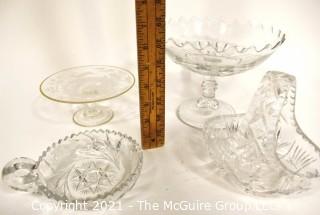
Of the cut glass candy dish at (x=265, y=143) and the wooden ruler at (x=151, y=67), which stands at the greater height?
the wooden ruler at (x=151, y=67)

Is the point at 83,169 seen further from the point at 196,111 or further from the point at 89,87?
the point at 196,111

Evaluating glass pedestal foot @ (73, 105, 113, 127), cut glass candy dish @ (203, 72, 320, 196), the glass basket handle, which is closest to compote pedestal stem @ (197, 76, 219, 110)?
cut glass candy dish @ (203, 72, 320, 196)

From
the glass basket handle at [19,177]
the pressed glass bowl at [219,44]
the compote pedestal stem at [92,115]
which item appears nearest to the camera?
the glass basket handle at [19,177]

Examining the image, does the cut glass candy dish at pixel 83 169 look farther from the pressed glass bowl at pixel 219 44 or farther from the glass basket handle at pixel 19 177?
the pressed glass bowl at pixel 219 44

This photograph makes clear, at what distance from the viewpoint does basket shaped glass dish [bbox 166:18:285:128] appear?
101 cm

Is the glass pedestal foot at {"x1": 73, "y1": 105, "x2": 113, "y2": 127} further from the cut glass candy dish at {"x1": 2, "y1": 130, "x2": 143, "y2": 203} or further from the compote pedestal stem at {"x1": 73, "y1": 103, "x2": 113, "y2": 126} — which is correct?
the cut glass candy dish at {"x1": 2, "y1": 130, "x2": 143, "y2": 203}

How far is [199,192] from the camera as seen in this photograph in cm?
85

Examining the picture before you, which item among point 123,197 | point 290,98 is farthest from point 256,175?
point 123,197

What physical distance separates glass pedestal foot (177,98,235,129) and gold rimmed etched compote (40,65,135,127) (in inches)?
8.3

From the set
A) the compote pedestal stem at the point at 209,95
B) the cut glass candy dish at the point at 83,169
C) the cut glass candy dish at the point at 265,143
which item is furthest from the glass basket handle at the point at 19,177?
the compote pedestal stem at the point at 209,95

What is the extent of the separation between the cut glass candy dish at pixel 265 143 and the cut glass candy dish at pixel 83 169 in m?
0.23

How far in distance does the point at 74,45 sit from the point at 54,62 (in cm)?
12

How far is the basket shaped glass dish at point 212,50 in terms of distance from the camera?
1015 mm

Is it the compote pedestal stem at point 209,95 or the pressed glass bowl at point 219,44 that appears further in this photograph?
the compote pedestal stem at point 209,95
